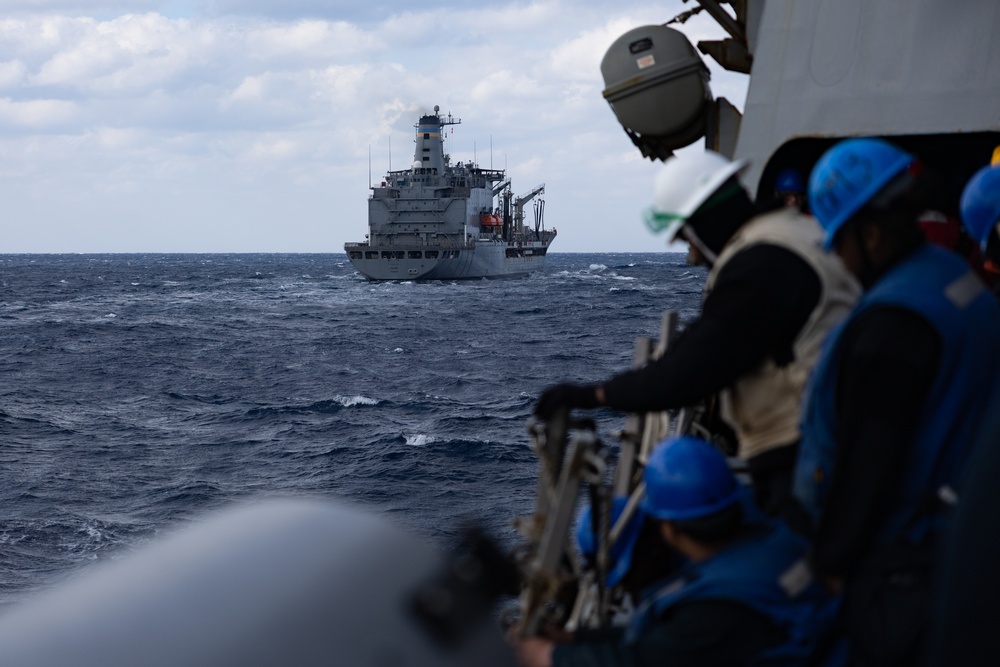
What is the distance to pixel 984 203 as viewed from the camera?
→ 329cm

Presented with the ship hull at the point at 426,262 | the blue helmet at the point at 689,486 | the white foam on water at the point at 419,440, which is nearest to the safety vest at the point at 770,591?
the blue helmet at the point at 689,486

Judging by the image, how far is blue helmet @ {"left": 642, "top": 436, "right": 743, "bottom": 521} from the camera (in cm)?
222

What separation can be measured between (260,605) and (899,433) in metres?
1.16

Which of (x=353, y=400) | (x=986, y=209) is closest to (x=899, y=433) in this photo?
(x=986, y=209)

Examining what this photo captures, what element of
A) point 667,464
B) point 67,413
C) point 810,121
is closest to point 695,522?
point 667,464

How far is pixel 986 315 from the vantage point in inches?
77.2

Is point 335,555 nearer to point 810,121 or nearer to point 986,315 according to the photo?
point 986,315

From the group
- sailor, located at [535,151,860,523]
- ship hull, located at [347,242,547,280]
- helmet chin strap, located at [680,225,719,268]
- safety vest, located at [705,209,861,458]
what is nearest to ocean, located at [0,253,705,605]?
sailor, located at [535,151,860,523]

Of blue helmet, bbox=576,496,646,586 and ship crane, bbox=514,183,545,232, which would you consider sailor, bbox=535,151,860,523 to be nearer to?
blue helmet, bbox=576,496,646,586

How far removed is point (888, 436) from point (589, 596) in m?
1.15

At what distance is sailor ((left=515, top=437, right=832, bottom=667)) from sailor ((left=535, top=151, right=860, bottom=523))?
5.7 inches

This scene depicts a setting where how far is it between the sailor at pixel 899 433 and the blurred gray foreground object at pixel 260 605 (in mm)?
780

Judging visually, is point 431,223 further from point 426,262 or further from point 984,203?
point 984,203

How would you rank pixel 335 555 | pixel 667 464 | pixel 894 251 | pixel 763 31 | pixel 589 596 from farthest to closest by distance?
pixel 763 31
pixel 589 596
pixel 667 464
pixel 894 251
pixel 335 555
